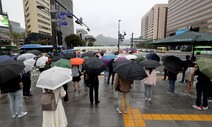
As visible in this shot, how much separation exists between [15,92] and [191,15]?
3533 inches

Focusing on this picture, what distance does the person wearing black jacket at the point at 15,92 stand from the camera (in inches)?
146

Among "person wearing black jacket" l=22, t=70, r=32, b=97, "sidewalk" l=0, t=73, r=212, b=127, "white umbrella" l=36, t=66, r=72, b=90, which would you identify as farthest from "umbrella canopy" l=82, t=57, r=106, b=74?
"person wearing black jacket" l=22, t=70, r=32, b=97

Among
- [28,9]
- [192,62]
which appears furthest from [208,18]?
[28,9]

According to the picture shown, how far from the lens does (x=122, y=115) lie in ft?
14.1

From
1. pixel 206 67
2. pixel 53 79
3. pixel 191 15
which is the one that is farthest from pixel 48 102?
pixel 191 15

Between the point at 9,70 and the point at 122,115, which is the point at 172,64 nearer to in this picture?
the point at 122,115

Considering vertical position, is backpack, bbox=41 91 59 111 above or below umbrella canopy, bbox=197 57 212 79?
below

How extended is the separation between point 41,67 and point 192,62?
7.76 m

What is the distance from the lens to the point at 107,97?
5816 millimetres

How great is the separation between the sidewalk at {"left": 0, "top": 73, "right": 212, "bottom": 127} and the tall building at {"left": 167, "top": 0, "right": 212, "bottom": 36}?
53.4m

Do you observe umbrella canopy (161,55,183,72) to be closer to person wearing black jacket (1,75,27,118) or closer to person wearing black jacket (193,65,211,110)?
person wearing black jacket (193,65,211,110)

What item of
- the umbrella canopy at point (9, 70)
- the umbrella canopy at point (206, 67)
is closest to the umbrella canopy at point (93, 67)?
the umbrella canopy at point (9, 70)

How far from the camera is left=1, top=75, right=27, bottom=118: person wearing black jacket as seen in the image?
372 centimetres

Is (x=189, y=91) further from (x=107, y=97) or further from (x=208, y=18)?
(x=208, y=18)
